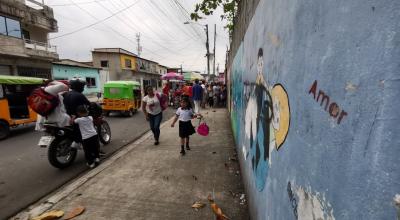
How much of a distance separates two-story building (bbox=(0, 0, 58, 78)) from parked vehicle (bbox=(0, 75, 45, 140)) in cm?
980

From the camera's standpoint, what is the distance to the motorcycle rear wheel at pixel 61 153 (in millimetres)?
5105

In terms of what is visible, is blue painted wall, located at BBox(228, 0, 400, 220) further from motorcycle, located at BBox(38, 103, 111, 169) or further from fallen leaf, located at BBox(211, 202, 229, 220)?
motorcycle, located at BBox(38, 103, 111, 169)

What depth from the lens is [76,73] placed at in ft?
83.5

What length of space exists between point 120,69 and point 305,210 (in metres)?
39.1

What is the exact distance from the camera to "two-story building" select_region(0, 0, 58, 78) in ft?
56.5

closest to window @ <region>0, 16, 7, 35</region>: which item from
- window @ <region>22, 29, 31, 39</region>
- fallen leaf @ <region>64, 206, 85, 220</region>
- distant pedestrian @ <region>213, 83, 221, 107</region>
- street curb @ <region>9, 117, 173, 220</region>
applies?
window @ <region>22, 29, 31, 39</region>

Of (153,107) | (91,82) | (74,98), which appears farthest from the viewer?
(91,82)

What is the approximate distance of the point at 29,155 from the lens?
20.8 feet

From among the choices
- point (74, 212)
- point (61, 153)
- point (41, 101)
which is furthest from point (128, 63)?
point (74, 212)

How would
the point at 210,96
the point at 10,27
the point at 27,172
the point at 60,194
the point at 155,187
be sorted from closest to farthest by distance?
1. the point at 60,194
2. the point at 155,187
3. the point at 27,172
4. the point at 210,96
5. the point at 10,27

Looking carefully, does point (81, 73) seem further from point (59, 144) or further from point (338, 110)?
point (338, 110)

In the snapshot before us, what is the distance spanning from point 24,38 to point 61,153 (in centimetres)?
1928

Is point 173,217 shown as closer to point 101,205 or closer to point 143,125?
point 101,205

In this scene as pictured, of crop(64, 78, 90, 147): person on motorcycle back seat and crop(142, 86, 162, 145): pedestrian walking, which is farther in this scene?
crop(142, 86, 162, 145): pedestrian walking
